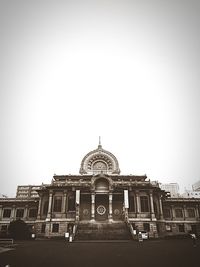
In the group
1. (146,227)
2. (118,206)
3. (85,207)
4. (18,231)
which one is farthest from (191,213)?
(18,231)

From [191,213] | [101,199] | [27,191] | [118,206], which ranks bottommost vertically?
[191,213]

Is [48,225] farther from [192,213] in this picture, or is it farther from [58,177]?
[192,213]

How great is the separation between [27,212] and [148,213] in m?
22.6

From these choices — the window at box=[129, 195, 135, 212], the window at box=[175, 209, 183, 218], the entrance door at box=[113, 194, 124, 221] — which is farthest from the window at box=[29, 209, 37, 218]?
the window at box=[175, 209, 183, 218]

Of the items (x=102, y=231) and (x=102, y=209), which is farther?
(x=102, y=209)

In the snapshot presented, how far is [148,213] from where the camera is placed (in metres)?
37.4

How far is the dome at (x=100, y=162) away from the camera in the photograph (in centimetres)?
4688

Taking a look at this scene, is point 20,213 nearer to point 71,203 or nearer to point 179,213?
point 71,203

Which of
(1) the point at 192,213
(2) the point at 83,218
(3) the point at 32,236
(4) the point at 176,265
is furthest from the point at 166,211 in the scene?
(4) the point at 176,265

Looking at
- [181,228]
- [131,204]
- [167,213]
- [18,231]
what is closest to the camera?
[18,231]

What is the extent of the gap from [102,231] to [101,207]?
734 centimetres

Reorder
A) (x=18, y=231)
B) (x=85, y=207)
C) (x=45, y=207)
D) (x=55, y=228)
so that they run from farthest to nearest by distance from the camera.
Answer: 1. (x=45, y=207)
2. (x=85, y=207)
3. (x=55, y=228)
4. (x=18, y=231)

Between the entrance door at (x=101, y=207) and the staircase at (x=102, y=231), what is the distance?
3.92 m

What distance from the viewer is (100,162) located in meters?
48.3
